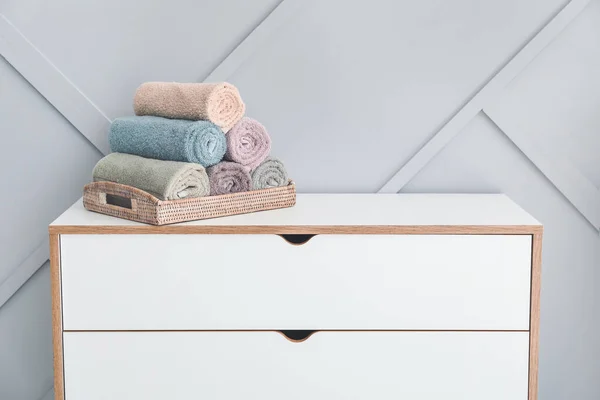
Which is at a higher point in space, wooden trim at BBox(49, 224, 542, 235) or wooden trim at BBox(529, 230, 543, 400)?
wooden trim at BBox(49, 224, 542, 235)

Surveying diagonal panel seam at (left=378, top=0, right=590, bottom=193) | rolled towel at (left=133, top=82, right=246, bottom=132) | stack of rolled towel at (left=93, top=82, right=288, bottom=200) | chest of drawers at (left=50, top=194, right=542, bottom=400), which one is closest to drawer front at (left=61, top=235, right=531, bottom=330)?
chest of drawers at (left=50, top=194, right=542, bottom=400)

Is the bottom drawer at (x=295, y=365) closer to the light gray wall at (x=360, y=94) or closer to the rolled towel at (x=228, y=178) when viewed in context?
the rolled towel at (x=228, y=178)

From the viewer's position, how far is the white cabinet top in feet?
4.75

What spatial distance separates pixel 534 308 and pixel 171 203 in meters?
0.75

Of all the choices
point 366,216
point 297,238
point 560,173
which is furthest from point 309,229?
point 560,173

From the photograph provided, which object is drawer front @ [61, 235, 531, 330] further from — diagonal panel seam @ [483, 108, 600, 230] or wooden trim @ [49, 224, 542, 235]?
diagonal panel seam @ [483, 108, 600, 230]

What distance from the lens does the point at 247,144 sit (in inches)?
63.0

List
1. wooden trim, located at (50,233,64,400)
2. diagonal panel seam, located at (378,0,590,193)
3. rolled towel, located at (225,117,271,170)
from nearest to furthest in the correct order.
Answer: wooden trim, located at (50,233,64,400) < rolled towel, located at (225,117,271,170) < diagonal panel seam, located at (378,0,590,193)

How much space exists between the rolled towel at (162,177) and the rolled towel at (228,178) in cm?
2

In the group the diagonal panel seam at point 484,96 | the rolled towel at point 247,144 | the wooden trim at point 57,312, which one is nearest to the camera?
the wooden trim at point 57,312

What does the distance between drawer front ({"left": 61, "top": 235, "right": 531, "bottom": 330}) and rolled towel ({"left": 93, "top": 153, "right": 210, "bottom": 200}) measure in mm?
94

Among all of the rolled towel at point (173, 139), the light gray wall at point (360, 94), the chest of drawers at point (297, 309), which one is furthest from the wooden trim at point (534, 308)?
the rolled towel at point (173, 139)

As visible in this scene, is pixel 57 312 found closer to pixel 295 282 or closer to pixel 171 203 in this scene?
pixel 171 203

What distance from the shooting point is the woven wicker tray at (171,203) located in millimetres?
1444
